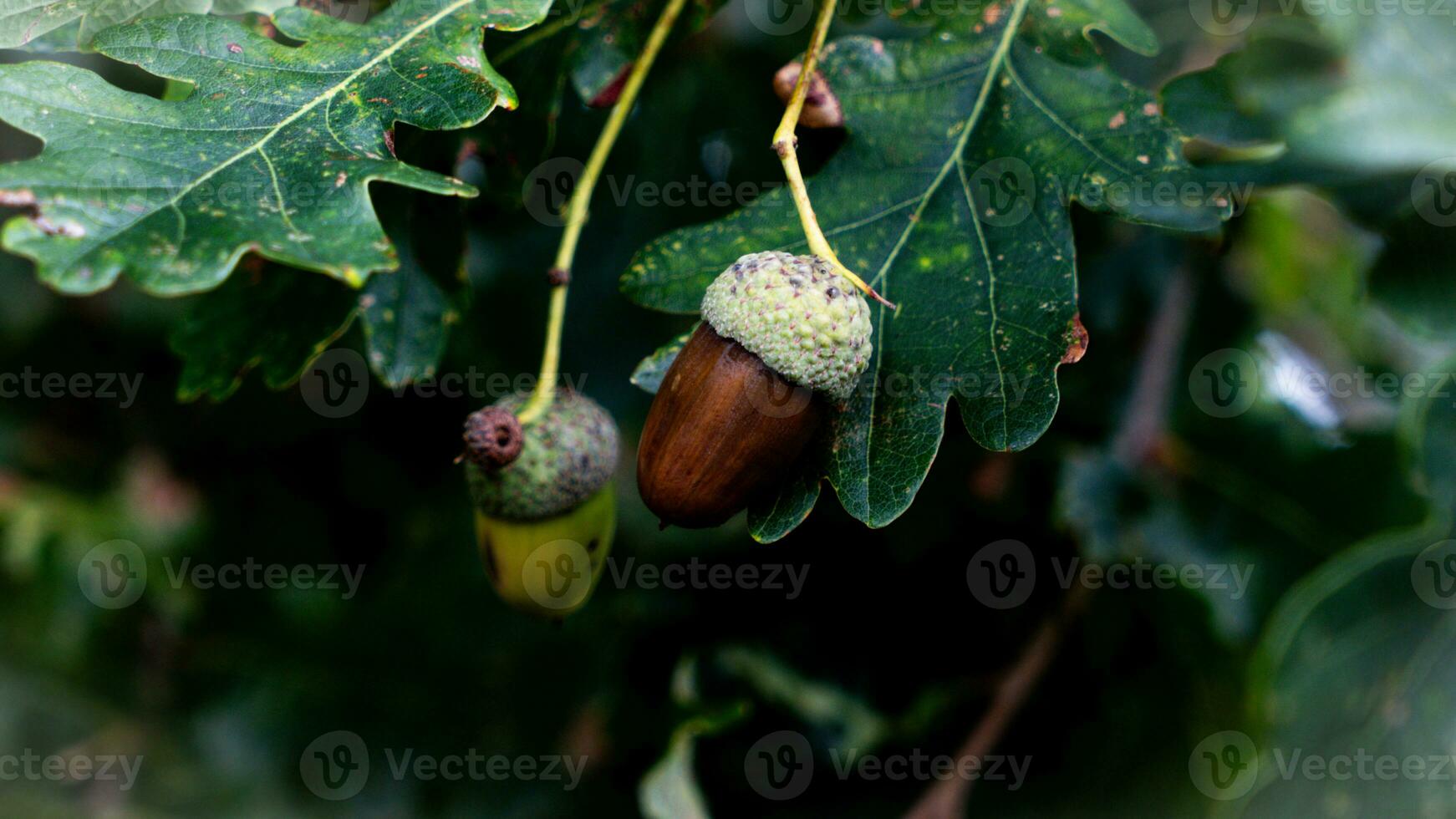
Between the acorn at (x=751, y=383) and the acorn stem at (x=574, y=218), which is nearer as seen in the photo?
the acorn at (x=751, y=383)

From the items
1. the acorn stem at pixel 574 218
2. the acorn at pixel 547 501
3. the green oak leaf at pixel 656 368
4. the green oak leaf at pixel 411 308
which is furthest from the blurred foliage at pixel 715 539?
the green oak leaf at pixel 656 368

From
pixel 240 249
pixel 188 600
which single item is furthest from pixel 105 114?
pixel 188 600

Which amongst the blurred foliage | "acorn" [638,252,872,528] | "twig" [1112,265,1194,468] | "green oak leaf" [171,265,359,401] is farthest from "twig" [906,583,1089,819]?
"green oak leaf" [171,265,359,401]

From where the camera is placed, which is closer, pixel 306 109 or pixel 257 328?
pixel 306 109

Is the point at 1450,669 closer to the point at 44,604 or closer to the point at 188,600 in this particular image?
the point at 188,600

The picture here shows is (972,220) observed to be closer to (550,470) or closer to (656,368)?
(656,368)

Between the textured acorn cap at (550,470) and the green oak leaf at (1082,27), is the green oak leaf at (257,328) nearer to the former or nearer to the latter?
the textured acorn cap at (550,470)

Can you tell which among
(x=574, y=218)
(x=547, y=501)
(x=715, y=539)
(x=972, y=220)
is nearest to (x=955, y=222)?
(x=972, y=220)
